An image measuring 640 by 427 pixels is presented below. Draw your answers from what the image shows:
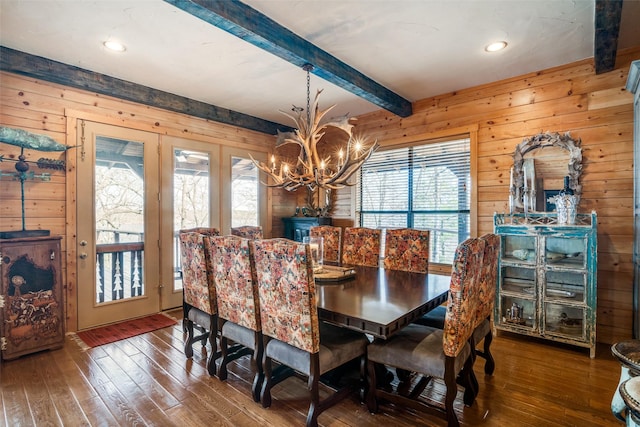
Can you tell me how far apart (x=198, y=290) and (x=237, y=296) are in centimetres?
57

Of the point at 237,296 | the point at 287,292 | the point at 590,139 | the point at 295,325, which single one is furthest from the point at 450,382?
the point at 590,139

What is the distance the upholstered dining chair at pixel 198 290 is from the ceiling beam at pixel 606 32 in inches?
127

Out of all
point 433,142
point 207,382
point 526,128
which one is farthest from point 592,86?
point 207,382

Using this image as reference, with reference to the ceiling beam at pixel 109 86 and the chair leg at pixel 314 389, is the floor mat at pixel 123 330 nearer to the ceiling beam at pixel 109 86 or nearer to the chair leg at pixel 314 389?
the chair leg at pixel 314 389

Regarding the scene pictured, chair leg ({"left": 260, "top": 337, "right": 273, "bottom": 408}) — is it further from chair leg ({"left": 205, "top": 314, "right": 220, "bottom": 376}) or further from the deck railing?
the deck railing

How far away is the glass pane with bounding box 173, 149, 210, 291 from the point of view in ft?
13.9

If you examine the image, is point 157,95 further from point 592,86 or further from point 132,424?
point 592,86

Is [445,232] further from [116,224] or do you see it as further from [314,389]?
[116,224]

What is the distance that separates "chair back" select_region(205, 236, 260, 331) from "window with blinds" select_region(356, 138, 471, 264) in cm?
284

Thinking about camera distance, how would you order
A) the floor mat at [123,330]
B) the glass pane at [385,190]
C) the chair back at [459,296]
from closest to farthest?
the chair back at [459,296] → the floor mat at [123,330] → the glass pane at [385,190]

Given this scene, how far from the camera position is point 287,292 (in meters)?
1.90

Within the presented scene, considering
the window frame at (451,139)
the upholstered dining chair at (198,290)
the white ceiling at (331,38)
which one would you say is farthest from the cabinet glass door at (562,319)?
the upholstered dining chair at (198,290)

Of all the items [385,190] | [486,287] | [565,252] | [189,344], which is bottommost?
[189,344]

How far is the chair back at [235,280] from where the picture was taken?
85.1 inches
